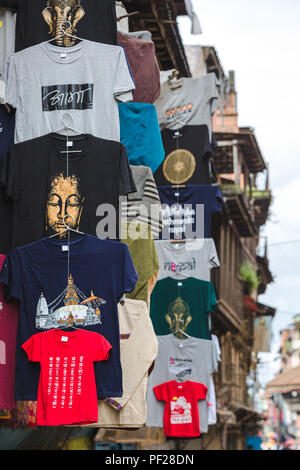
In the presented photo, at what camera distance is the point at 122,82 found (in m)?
8.31

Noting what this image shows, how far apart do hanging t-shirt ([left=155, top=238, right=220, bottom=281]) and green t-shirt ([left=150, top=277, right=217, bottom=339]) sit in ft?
0.48

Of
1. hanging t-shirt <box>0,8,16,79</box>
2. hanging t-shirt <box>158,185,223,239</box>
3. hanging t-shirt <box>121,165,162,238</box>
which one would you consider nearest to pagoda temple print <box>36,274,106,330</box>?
hanging t-shirt <box>121,165,162,238</box>

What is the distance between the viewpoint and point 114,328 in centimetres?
745

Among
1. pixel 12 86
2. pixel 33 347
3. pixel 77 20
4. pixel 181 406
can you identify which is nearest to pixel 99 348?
pixel 33 347

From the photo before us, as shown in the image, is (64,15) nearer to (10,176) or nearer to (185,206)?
(10,176)

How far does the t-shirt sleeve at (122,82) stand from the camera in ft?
27.2

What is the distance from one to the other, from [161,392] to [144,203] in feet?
13.1

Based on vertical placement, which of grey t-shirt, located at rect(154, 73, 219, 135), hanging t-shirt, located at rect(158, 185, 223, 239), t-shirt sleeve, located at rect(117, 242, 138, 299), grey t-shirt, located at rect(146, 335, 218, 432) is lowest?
grey t-shirt, located at rect(146, 335, 218, 432)

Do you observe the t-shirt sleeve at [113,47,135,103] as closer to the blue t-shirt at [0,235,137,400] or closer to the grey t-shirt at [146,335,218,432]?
the blue t-shirt at [0,235,137,400]

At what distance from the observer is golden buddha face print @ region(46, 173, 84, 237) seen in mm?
7816
